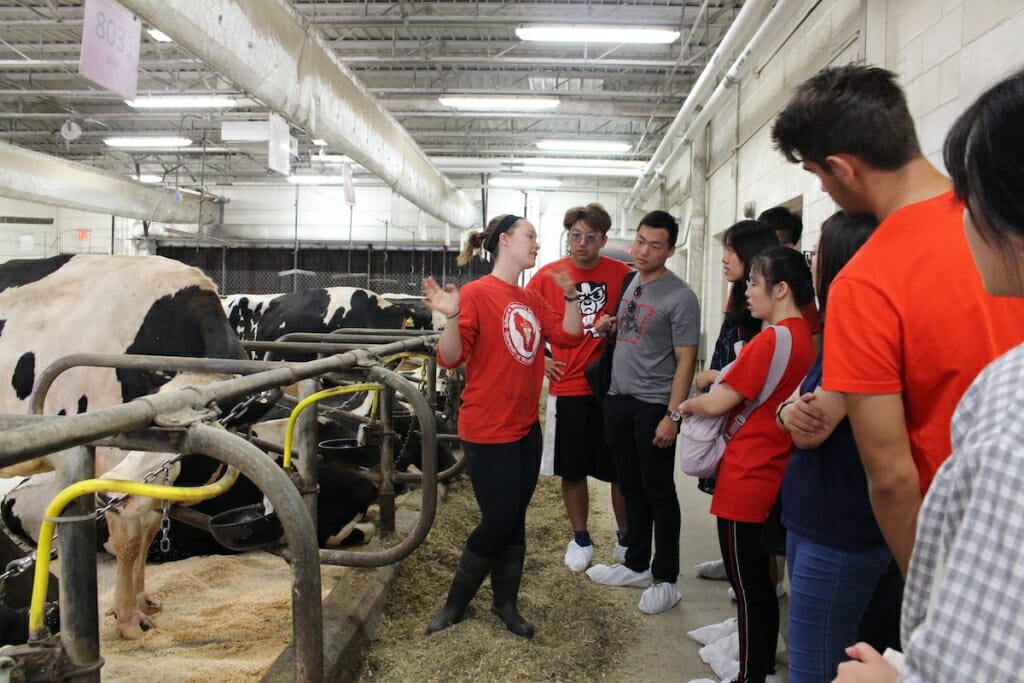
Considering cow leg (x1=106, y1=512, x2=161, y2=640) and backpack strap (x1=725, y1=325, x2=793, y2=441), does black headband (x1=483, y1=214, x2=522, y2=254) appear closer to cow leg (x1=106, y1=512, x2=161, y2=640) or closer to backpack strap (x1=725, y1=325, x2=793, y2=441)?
backpack strap (x1=725, y1=325, x2=793, y2=441)

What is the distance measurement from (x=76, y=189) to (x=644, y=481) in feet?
39.2

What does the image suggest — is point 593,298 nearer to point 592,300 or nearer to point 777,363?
point 592,300

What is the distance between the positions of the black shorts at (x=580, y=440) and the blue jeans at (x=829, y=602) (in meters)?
1.81

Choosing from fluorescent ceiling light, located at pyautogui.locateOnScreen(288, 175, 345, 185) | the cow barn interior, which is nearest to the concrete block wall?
the cow barn interior

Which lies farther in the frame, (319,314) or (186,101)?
(186,101)

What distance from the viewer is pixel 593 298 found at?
11.7 feet

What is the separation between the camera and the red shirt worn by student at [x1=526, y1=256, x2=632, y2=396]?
345cm

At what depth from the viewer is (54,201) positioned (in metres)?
11.4

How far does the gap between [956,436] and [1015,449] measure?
117 millimetres

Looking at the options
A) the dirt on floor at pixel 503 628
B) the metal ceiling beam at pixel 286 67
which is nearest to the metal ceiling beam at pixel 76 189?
the metal ceiling beam at pixel 286 67

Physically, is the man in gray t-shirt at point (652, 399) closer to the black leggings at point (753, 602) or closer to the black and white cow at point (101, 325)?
the black leggings at point (753, 602)

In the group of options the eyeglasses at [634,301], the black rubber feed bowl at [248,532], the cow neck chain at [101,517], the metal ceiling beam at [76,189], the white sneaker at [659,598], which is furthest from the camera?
the metal ceiling beam at [76,189]

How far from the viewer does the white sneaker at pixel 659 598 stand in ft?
9.50

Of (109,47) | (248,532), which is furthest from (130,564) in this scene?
(109,47)
